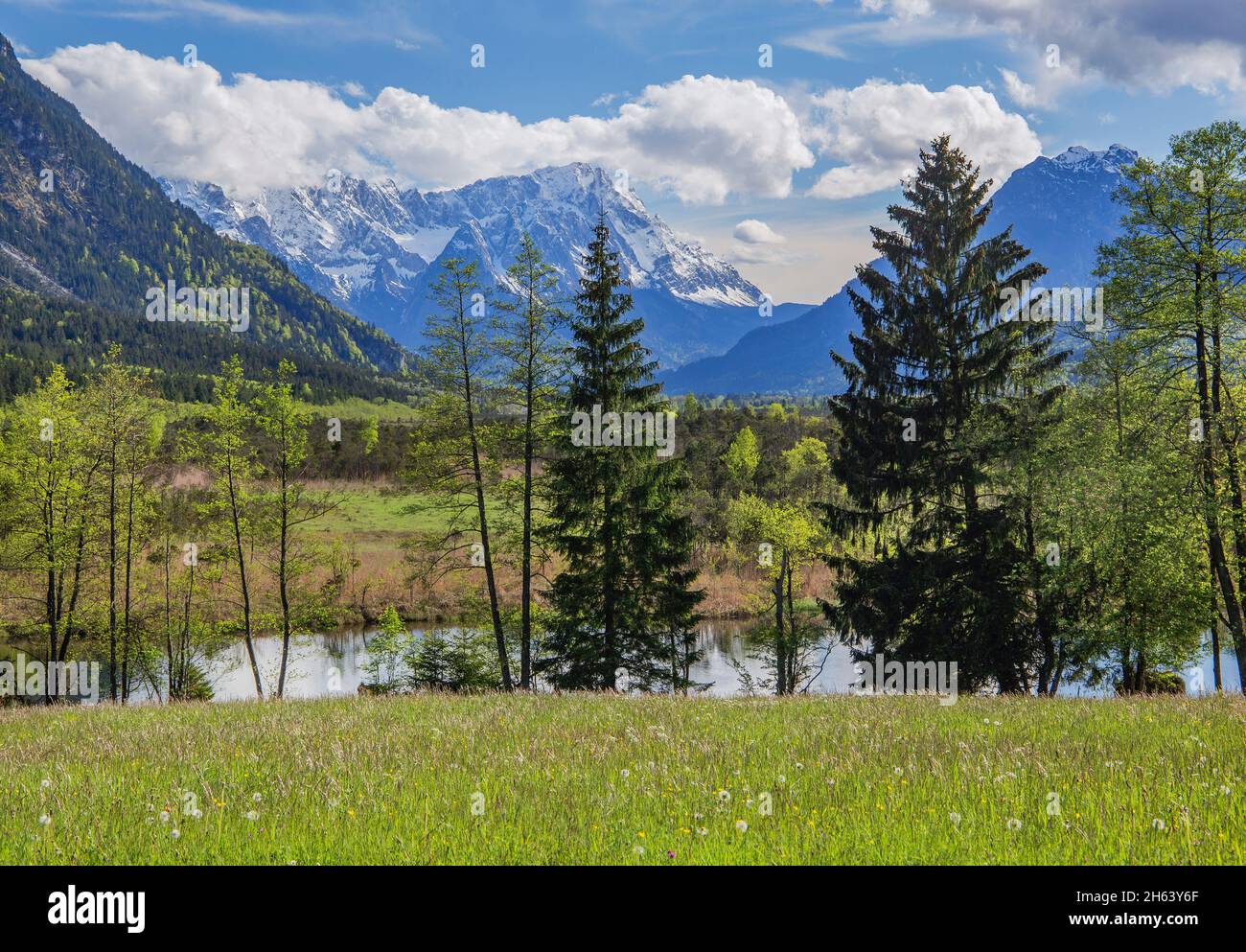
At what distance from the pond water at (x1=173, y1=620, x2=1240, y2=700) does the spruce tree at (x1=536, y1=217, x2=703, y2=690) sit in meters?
5.34

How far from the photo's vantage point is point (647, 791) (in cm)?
578

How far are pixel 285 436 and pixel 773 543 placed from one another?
27.2 metres

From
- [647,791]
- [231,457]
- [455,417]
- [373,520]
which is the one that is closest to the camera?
[647,791]

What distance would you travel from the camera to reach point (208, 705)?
49.4ft

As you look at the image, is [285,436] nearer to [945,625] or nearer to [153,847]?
[945,625]

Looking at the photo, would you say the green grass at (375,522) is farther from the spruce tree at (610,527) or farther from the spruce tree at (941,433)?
the spruce tree at (941,433)

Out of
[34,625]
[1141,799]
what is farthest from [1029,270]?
[34,625]

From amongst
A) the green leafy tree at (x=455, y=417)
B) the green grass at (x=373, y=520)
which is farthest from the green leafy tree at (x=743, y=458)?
the green leafy tree at (x=455, y=417)

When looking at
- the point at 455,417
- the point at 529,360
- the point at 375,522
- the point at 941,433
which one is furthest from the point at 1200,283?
the point at 375,522

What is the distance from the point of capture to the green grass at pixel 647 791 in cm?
448

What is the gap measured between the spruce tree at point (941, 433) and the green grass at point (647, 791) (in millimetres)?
16234

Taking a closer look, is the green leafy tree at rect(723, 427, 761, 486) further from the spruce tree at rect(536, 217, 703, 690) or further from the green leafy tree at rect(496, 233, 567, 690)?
the green leafy tree at rect(496, 233, 567, 690)

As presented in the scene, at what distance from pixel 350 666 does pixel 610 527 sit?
21669 mm

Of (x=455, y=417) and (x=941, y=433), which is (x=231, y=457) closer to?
(x=455, y=417)
